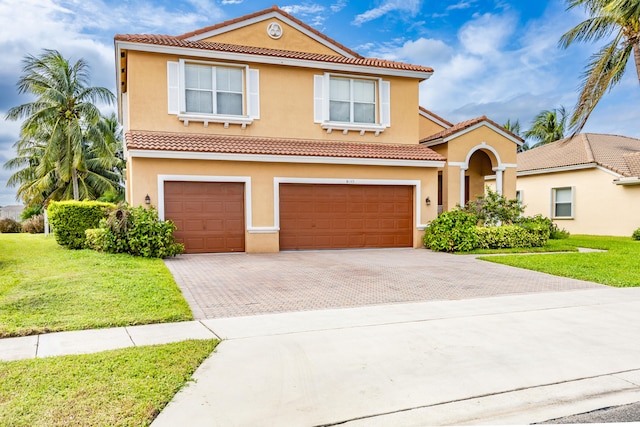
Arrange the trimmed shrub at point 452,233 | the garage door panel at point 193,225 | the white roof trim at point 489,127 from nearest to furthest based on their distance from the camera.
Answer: the garage door panel at point 193,225 → the trimmed shrub at point 452,233 → the white roof trim at point 489,127

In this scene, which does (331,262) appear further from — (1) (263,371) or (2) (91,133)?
(2) (91,133)

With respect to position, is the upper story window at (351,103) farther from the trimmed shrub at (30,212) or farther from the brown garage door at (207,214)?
the trimmed shrub at (30,212)

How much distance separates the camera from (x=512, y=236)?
16.3m

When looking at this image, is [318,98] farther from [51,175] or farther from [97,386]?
[51,175]

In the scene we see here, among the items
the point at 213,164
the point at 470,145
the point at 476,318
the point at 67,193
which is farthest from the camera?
the point at 67,193

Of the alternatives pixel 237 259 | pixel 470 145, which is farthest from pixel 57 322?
pixel 470 145

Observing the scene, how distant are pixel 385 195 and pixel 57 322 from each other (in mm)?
12277

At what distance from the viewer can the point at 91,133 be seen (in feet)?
92.8

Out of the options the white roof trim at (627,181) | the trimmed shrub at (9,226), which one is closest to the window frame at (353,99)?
the white roof trim at (627,181)

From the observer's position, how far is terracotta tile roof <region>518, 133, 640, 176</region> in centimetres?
2170

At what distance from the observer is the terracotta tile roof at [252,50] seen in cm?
1447

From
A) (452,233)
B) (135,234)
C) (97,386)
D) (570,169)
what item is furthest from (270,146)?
(570,169)

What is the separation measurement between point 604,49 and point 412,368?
1717cm

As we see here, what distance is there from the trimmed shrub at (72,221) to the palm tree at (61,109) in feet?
45.9
